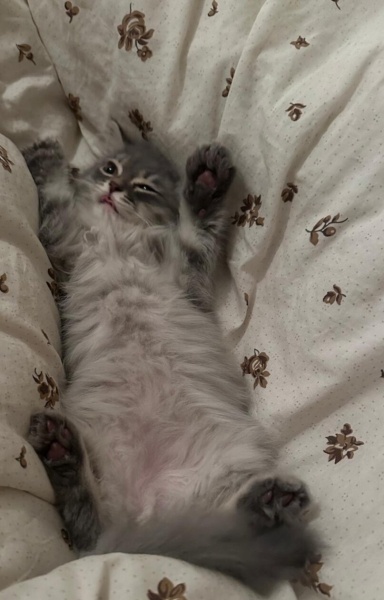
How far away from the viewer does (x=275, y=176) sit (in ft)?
4.38

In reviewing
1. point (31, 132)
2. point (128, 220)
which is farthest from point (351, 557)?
point (31, 132)

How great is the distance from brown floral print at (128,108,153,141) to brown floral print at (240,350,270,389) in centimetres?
65

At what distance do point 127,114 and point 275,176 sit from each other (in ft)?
1.67

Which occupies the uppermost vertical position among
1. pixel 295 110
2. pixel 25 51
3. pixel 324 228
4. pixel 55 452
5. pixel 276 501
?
pixel 295 110

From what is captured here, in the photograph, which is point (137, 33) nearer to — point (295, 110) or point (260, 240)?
point (295, 110)

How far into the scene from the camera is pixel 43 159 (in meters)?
1.59

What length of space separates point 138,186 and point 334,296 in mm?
616

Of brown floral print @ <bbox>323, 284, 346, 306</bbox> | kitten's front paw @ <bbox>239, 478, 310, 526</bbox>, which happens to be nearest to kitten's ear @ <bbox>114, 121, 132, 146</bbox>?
brown floral print @ <bbox>323, 284, 346, 306</bbox>

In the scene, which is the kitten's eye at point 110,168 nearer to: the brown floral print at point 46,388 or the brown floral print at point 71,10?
the brown floral print at point 71,10

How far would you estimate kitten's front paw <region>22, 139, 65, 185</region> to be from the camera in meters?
1.58

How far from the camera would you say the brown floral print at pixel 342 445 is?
118 centimetres

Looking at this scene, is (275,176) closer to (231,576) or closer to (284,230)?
(284,230)

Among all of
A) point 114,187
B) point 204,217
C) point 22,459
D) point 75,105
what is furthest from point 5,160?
point 22,459

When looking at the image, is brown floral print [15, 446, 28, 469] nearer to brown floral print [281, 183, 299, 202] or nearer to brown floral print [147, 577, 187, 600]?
brown floral print [147, 577, 187, 600]
